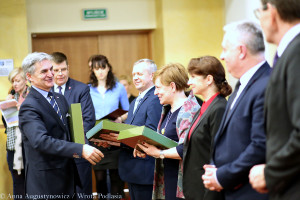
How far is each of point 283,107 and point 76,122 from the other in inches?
68.5

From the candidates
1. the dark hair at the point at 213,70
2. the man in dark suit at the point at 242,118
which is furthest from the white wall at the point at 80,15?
the man in dark suit at the point at 242,118

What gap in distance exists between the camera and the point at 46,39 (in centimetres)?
662

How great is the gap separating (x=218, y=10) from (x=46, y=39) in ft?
9.26

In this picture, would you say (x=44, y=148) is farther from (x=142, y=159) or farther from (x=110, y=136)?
(x=142, y=159)

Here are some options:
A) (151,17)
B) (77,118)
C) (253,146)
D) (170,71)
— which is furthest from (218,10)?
(253,146)

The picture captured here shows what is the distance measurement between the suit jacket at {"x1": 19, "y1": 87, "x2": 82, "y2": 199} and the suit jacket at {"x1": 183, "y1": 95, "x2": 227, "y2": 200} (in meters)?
0.77

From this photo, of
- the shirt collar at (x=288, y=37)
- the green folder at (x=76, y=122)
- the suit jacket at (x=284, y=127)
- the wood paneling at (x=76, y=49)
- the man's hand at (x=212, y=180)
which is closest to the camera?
the suit jacket at (x=284, y=127)

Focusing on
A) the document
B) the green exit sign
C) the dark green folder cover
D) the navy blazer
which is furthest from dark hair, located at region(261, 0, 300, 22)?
the green exit sign

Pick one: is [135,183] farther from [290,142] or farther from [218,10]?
[218,10]

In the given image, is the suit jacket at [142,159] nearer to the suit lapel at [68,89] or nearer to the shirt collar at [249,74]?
the suit lapel at [68,89]

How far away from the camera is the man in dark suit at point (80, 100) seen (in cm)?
399

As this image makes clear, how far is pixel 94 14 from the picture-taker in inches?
252

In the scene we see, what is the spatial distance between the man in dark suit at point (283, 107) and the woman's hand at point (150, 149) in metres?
1.19

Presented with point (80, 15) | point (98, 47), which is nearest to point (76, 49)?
point (98, 47)
